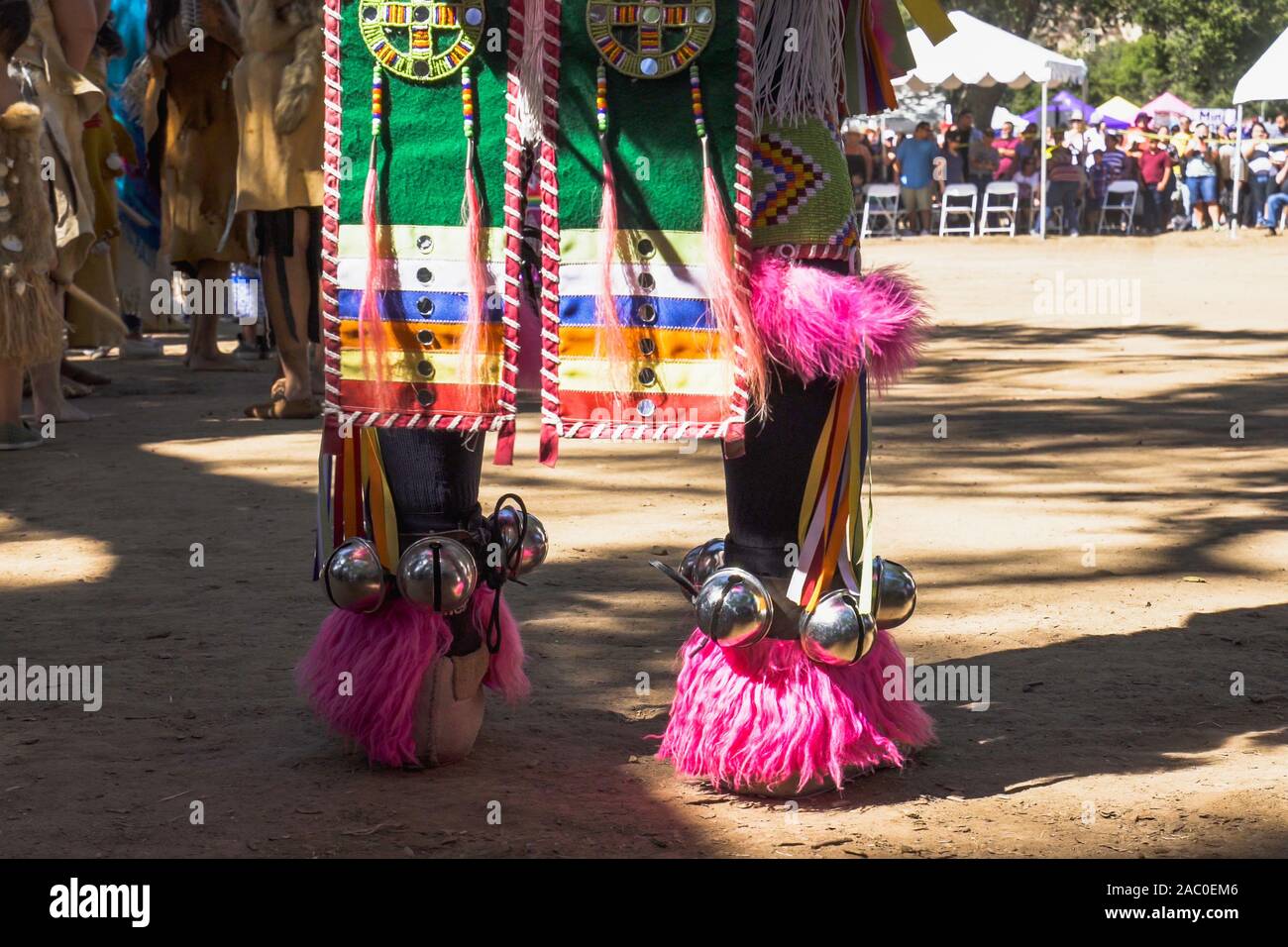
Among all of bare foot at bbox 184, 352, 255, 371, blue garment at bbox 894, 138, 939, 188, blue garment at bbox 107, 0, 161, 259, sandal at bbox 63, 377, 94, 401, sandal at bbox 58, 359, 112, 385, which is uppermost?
blue garment at bbox 894, 138, 939, 188

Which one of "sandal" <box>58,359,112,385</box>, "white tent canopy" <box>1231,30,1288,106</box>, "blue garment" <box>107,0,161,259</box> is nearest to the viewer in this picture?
"sandal" <box>58,359,112,385</box>

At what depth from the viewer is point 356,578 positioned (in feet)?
9.86

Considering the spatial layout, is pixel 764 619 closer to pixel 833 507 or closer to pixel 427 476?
pixel 833 507

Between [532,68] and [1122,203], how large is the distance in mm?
25772

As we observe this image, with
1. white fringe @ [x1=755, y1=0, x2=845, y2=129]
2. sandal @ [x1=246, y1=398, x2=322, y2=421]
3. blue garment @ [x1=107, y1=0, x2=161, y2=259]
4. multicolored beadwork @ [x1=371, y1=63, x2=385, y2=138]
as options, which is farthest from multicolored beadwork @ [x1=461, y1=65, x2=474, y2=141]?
blue garment @ [x1=107, y1=0, x2=161, y2=259]

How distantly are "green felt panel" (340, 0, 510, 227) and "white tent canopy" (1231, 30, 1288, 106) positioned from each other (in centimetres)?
2030

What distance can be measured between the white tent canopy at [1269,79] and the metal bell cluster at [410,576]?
20352 mm

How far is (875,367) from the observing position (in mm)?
2963

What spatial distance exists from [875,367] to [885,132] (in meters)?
35.0

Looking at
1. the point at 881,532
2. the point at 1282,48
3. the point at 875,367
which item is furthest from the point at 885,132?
the point at 875,367

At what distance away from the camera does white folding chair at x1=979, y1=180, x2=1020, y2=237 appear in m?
26.4

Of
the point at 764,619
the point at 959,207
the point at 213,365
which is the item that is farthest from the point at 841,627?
the point at 959,207

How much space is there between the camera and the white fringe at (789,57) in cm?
287

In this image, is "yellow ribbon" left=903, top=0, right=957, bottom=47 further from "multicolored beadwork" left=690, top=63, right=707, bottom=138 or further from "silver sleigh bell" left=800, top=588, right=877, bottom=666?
"silver sleigh bell" left=800, top=588, right=877, bottom=666
